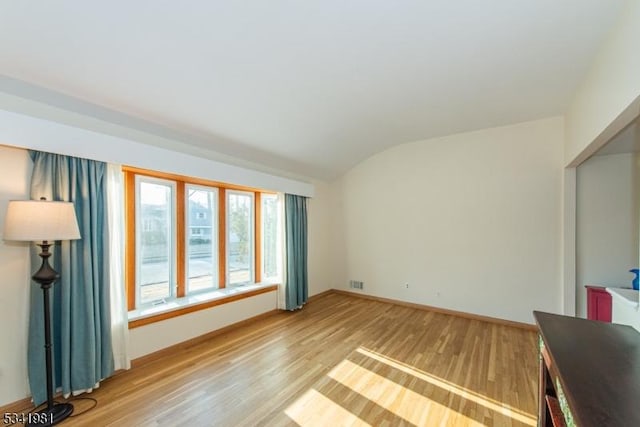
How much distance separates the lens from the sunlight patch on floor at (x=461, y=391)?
1956 mm

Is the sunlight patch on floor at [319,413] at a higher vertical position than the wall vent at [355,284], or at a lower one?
lower

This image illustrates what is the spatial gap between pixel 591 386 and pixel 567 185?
Result: 327 cm

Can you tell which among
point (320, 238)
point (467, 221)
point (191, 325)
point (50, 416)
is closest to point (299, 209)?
point (320, 238)

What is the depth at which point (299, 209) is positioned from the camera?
446 centimetres

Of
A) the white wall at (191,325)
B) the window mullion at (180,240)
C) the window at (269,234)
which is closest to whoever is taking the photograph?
the white wall at (191,325)

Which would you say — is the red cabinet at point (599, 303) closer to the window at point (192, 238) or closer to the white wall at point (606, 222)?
the white wall at point (606, 222)

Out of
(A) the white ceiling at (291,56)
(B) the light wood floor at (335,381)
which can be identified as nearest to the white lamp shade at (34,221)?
(A) the white ceiling at (291,56)

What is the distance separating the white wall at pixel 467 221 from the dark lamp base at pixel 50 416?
4.05 m

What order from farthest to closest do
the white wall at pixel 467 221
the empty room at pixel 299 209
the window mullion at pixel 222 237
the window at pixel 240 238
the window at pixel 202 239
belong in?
the window at pixel 240 238
the window mullion at pixel 222 237
the white wall at pixel 467 221
the window at pixel 202 239
the empty room at pixel 299 209

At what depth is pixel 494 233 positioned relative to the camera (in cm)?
383

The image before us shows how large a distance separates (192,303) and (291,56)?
2685 millimetres

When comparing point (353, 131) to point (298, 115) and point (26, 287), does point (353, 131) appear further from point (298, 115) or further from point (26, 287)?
point (26, 287)

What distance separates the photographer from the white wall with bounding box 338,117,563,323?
139 inches

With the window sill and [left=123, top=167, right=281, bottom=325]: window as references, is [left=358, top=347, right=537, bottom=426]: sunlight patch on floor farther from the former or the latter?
[left=123, top=167, right=281, bottom=325]: window
